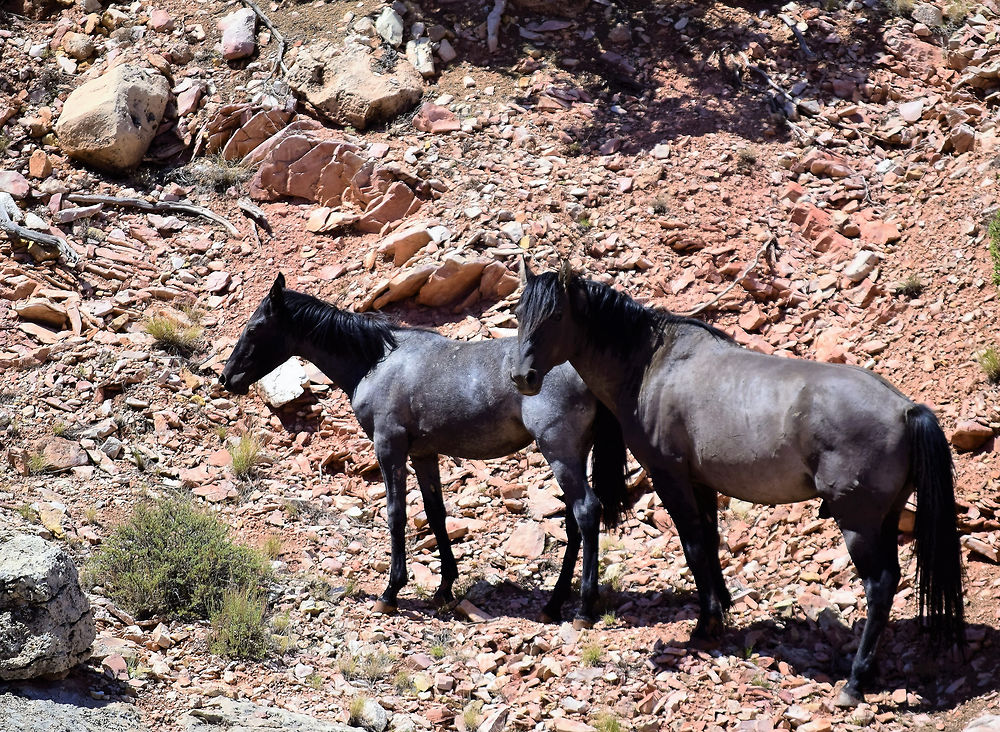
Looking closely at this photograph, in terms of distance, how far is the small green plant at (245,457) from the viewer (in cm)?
1010

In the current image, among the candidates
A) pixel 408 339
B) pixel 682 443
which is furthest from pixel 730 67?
pixel 682 443

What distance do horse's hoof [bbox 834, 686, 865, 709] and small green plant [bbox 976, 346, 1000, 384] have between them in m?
3.44

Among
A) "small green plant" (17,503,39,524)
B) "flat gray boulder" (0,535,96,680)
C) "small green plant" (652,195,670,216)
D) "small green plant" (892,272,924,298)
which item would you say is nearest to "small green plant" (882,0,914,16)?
"small green plant" (652,195,670,216)

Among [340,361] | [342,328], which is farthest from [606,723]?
[342,328]

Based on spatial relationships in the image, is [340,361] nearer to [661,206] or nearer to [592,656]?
[592,656]

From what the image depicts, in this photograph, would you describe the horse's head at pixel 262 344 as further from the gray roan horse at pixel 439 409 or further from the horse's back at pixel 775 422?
the horse's back at pixel 775 422

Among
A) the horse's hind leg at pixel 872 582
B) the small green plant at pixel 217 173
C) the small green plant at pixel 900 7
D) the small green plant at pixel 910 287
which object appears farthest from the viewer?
the small green plant at pixel 900 7

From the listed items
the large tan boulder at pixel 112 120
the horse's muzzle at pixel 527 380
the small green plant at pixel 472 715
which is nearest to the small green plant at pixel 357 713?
the small green plant at pixel 472 715

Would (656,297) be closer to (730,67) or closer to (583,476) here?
(583,476)

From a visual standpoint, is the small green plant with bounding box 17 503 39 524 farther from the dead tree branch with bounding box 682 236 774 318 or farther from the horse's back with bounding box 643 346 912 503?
the dead tree branch with bounding box 682 236 774 318

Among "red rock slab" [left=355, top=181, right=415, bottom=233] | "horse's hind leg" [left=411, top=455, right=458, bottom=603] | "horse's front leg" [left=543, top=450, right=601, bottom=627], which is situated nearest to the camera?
"horse's front leg" [left=543, top=450, right=601, bottom=627]

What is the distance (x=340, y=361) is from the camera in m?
8.73

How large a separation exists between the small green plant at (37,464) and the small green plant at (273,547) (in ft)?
7.71

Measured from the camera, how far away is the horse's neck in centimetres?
866
